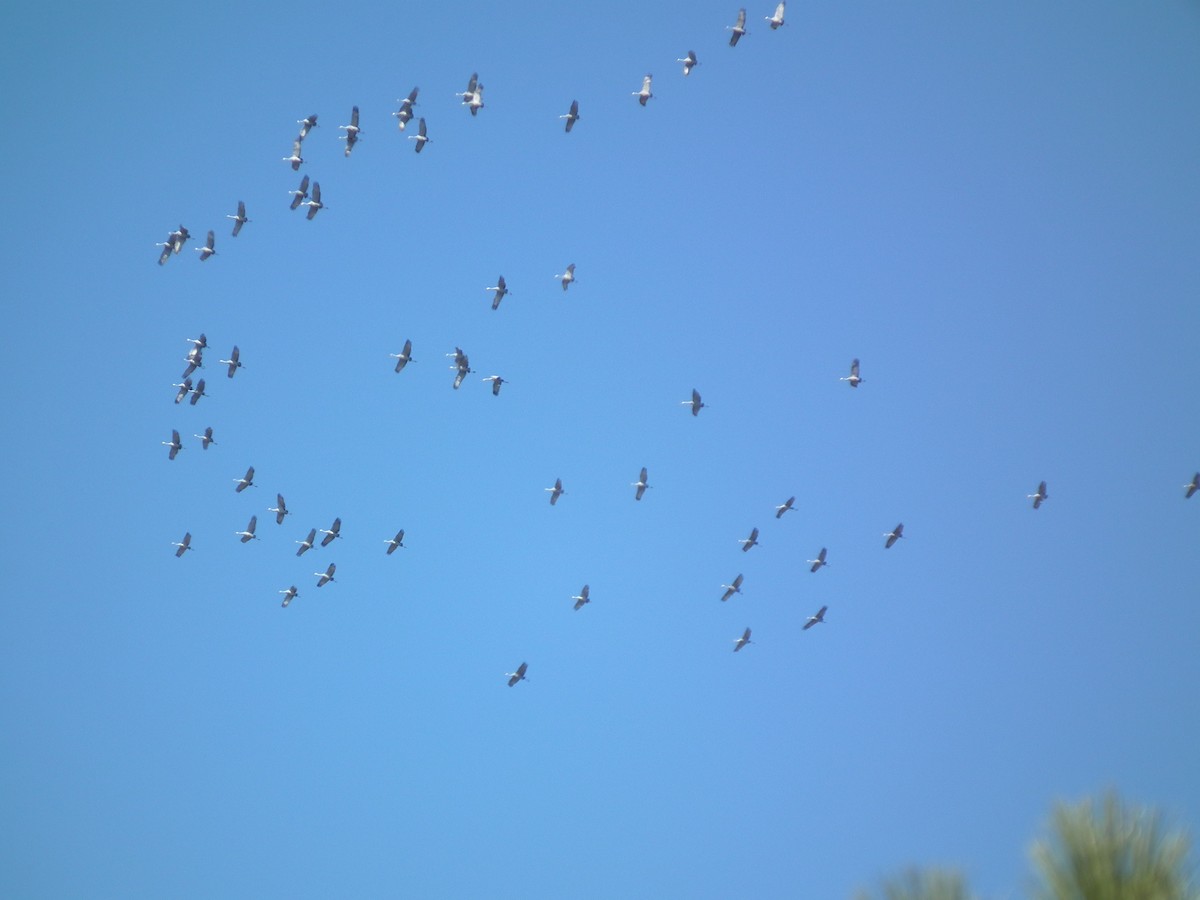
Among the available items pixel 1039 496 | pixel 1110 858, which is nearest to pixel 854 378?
pixel 1039 496

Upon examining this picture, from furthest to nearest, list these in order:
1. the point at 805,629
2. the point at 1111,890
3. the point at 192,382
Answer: the point at 805,629
the point at 192,382
the point at 1111,890

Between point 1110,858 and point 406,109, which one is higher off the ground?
point 406,109

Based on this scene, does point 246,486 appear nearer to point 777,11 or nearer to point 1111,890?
point 777,11

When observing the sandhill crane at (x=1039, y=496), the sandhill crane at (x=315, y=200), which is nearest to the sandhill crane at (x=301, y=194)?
the sandhill crane at (x=315, y=200)

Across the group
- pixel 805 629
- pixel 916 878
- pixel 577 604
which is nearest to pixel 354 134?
pixel 577 604

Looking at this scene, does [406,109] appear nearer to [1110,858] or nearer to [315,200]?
[315,200]

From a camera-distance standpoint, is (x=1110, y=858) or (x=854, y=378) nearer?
(x=1110, y=858)

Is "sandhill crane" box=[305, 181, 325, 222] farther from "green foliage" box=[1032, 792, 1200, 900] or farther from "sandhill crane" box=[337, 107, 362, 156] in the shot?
"green foliage" box=[1032, 792, 1200, 900]

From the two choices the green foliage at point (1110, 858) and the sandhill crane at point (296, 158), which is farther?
the sandhill crane at point (296, 158)

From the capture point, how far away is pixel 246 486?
202ft

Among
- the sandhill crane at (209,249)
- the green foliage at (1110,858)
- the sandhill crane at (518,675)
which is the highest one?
the sandhill crane at (209,249)

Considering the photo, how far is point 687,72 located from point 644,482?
15.8 m

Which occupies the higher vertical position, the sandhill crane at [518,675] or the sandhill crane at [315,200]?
the sandhill crane at [315,200]

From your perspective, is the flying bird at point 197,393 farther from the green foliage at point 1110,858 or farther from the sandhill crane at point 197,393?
the green foliage at point 1110,858
